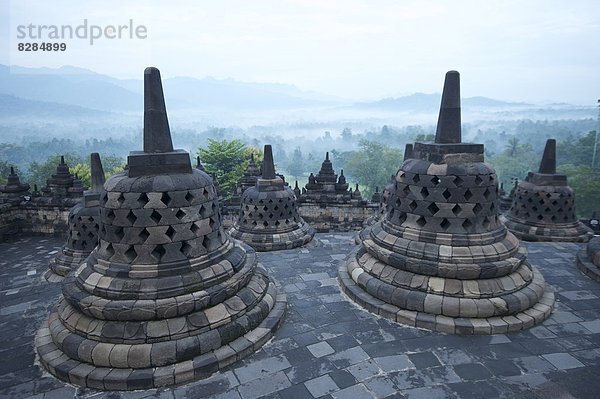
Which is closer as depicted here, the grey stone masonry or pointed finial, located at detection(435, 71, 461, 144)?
pointed finial, located at detection(435, 71, 461, 144)

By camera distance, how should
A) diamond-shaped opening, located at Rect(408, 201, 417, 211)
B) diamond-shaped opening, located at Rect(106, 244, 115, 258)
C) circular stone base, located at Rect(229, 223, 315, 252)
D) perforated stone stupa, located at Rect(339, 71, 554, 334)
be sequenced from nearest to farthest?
diamond-shaped opening, located at Rect(106, 244, 115, 258) → perforated stone stupa, located at Rect(339, 71, 554, 334) → diamond-shaped opening, located at Rect(408, 201, 417, 211) → circular stone base, located at Rect(229, 223, 315, 252)

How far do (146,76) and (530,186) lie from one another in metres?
11.5

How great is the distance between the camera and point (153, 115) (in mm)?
5348

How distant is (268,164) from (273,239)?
2370mm

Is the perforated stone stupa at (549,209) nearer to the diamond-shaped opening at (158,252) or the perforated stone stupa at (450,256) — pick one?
the perforated stone stupa at (450,256)

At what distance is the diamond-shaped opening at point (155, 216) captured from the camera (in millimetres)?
5043

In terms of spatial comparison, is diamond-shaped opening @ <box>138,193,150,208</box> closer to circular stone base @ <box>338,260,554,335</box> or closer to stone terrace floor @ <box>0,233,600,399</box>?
stone terrace floor @ <box>0,233,600,399</box>

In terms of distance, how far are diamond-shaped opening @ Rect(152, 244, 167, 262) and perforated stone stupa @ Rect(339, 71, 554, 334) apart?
11.5ft

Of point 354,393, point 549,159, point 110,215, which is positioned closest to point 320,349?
point 354,393

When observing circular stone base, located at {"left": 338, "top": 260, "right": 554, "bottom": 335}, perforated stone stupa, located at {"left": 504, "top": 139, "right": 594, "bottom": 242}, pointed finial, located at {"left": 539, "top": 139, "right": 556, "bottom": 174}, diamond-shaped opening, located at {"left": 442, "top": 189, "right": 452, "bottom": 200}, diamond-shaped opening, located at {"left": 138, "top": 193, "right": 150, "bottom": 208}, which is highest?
pointed finial, located at {"left": 539, "top": 139, "right": 556, "bottom": 174}

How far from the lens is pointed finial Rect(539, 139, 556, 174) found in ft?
35.6

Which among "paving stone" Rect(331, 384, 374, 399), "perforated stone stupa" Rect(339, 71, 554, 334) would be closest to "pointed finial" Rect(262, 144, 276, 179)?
"perforated stone stupa" Rect(339, 71, 554, 334)

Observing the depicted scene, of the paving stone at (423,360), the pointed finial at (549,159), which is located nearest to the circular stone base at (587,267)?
the pointed finial at (549,159)

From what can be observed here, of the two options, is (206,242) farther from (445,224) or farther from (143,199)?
(445,224)
